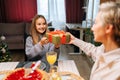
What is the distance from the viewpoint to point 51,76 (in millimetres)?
1346

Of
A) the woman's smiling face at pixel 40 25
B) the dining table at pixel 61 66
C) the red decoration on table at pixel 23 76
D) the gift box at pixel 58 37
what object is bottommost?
the dining table at pixel 61 66

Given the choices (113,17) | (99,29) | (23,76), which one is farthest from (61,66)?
(113,17)

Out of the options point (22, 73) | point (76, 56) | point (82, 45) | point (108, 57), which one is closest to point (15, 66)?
point (22, 73)

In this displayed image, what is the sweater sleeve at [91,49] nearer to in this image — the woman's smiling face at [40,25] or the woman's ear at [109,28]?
the woman's ear at [109,28]

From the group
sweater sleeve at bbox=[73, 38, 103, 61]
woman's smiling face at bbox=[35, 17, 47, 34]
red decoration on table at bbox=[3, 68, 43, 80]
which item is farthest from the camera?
woman's smiling face at bbox=[35, 17, 47, 34]

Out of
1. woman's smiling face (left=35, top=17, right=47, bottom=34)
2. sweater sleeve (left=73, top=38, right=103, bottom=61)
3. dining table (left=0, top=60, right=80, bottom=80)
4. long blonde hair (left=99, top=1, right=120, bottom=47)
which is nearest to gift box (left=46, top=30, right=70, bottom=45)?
sweater sleeve (left=73, top=38, right=103, bottom=61)

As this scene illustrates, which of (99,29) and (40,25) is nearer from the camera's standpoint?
(99,29)

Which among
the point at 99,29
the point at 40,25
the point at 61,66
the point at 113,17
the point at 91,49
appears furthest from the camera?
the point at 40,25

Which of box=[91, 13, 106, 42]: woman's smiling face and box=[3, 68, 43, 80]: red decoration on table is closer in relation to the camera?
box=[91, 13, 106, 42]: woman's smiling face

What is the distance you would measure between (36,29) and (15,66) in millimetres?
632

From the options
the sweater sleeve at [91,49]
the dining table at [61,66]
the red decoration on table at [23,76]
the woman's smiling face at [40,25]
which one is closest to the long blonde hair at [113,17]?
the sweater sleeve at [91,49]

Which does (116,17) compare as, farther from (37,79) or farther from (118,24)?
(37,79)

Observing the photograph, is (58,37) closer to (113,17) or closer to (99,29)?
(99,29)

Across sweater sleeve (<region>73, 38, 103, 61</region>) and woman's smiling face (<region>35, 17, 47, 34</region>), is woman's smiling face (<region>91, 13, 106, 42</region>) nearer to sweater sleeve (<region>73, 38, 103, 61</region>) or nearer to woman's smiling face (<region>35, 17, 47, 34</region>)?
sweater sleeve (<region>73, 38, 103, 61</region>)
